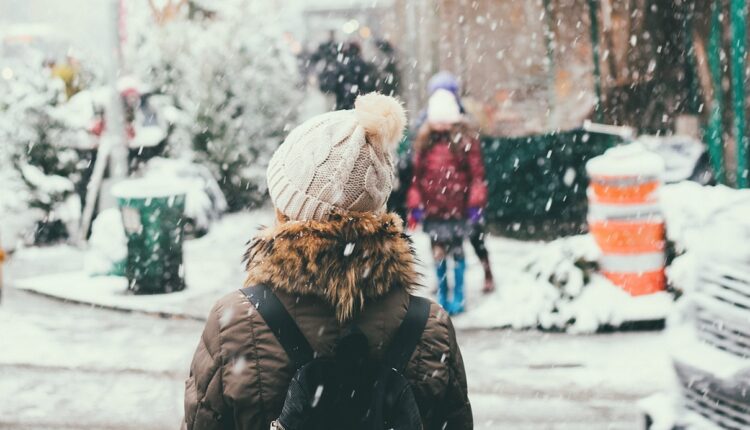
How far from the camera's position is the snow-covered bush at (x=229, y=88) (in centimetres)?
1412

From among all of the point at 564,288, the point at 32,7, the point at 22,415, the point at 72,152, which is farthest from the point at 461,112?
the point at 32,7

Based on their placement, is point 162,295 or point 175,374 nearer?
point 175,374

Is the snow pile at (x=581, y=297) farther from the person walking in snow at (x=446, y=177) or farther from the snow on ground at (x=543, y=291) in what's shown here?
the person walking in snow at (x=446, y=177)

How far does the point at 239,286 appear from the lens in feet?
32.1

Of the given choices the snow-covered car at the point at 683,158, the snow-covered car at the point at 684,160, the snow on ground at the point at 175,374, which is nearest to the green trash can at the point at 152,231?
the snow on ground at the point at 175,374

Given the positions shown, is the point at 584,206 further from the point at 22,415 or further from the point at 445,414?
the point at 445,414

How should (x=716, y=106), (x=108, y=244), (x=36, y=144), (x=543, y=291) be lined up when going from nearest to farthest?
(x=543, y=291), (x=716, y=106), (x=108, y=244), (x=36, y=144)

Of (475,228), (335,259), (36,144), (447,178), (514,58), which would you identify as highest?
(514,58)

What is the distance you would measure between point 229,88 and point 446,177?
7.20 meters

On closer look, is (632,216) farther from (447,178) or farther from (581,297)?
(447,178)

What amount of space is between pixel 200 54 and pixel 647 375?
959 centimetres

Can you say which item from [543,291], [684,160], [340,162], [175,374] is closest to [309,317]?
[340,162]

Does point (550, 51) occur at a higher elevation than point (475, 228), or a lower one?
higher

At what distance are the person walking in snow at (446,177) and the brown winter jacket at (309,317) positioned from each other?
5.44 metres
